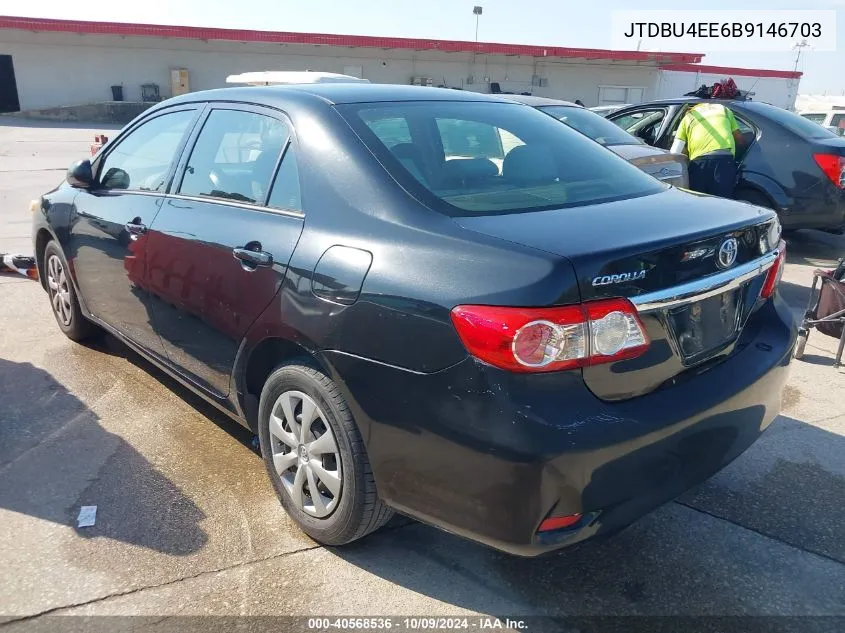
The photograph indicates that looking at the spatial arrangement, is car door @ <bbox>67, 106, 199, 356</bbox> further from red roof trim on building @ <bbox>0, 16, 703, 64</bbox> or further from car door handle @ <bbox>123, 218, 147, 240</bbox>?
red roof trim on building @ <bbox>0, 16, 703, 64</bbox>

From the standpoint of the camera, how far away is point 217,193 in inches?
127

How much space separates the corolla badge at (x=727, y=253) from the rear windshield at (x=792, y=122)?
→ 590cm

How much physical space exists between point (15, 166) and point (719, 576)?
52.8 ft

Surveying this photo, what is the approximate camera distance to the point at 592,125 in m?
7.27

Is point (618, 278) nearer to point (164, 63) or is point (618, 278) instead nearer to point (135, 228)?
point (135, 228)

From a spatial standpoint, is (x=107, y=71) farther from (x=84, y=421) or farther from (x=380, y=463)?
(x=380, y=463)

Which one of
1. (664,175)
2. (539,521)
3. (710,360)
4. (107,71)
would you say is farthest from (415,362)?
(107,71)

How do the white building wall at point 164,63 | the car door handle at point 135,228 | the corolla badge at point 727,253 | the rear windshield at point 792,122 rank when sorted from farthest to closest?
the white building wall at point 164,63 → the rear windshield at point 792,122 → the car door handle at point 135,228 → the corolla badge at point 727,253

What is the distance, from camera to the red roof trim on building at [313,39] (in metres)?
27.0

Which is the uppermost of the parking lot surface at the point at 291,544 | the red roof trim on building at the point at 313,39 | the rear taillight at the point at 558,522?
the red roof trim on building at the point at 313,39

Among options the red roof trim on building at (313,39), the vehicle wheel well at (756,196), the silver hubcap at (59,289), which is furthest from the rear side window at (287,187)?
the red roof trim on building at (313,39)

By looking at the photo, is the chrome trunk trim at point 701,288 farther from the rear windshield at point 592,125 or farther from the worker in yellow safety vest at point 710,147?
the worker in yellow safety vest at point 710,147

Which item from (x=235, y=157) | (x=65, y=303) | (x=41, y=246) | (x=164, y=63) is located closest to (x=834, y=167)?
(x=235, y=157)

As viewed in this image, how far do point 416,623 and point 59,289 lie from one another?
369cm
